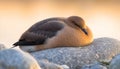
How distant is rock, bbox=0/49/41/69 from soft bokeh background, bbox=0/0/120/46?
5084 mm

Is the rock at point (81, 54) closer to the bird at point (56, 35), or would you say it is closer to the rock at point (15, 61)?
the bird at point (56, 35)

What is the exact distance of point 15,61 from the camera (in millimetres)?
4082

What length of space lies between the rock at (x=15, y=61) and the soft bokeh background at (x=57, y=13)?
5084mm

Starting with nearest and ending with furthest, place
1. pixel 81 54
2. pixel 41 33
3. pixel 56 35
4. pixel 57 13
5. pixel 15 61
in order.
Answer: pixel 15 61, pixel 81 54, pixel 56 35, pixel 41 33, pixel 57 13

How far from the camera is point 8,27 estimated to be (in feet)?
35.7

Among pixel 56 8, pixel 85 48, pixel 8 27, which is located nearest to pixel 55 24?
pixel 85 48

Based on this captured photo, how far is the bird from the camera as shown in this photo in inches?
262

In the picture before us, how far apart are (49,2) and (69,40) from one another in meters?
8.24

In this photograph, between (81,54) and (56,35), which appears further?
(56,35)

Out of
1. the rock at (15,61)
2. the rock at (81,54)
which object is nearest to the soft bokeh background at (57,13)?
the rock at (81,54)

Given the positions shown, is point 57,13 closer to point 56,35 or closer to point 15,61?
point 56,35

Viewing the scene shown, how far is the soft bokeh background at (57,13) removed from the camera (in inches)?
420

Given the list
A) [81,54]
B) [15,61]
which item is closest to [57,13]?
[81,54]

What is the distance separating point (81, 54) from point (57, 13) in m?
6.45
